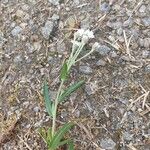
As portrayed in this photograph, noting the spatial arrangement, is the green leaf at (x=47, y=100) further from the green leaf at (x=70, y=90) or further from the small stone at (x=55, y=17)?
the small stone at (x=55, y=17)

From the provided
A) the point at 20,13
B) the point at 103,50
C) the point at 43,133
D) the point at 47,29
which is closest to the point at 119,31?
the point at 103,50

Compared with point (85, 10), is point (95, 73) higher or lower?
lower

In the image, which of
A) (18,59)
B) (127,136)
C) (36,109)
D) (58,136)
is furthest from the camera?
(18,59)

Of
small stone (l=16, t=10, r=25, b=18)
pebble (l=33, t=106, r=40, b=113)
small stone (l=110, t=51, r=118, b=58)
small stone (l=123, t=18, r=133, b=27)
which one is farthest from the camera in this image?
small stone (l=16, t=10, r=25, b=18)

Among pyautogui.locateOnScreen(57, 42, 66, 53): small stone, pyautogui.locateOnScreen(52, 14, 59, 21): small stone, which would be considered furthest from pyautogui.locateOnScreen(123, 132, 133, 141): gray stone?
pyautogui.locateOnScreen(52, 14, 59, 21): small stone

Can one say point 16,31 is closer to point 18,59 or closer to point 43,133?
point 18,59

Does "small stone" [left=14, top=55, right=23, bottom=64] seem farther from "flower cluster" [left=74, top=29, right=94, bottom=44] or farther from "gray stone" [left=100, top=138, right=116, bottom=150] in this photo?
"gray stone" [left=100, top=138, right=116, bottom=150]

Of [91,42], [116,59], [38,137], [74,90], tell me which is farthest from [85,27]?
[38,137]

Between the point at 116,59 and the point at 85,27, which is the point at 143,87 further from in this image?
the point at 85,27
